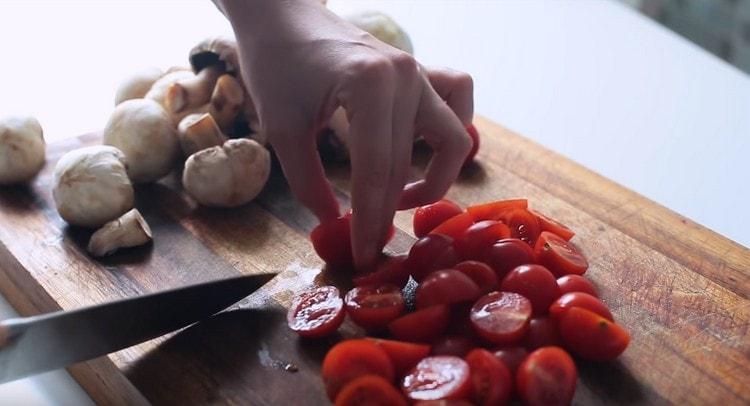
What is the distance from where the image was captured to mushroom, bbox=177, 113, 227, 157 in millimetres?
1555

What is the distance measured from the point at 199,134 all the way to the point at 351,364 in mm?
635

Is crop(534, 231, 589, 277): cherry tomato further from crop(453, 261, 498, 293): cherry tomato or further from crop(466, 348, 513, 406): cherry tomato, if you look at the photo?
crop(466, 348, 513, 406): cherry tomato

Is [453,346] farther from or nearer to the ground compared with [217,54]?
nearer to the ground

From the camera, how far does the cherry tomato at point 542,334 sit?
1.19 m

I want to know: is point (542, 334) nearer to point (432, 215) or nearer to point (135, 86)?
point (432, 215)

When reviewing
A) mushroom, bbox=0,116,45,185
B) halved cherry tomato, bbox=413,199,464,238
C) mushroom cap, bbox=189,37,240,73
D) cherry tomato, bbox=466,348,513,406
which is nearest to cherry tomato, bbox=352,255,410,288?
halved cherry tomato, bbox=413,199,464,238

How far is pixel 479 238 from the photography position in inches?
52.7

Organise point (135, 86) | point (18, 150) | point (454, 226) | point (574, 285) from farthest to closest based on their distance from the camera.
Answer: point (135, 86)
point (18, 150)
point (454, 226)
point (574, 285)

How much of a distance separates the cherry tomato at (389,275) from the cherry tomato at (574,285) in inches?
9.2

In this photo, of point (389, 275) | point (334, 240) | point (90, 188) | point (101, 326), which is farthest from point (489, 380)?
point (90, 188)

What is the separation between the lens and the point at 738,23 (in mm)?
2520

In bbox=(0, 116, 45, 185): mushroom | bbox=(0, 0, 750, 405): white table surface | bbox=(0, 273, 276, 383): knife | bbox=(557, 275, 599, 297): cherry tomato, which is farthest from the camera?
bbox=(0, 0, 750, 405): white table surface

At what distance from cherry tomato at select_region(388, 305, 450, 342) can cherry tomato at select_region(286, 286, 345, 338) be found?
85 mm

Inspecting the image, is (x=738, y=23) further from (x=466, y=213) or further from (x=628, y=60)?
(x=466, y=213)
